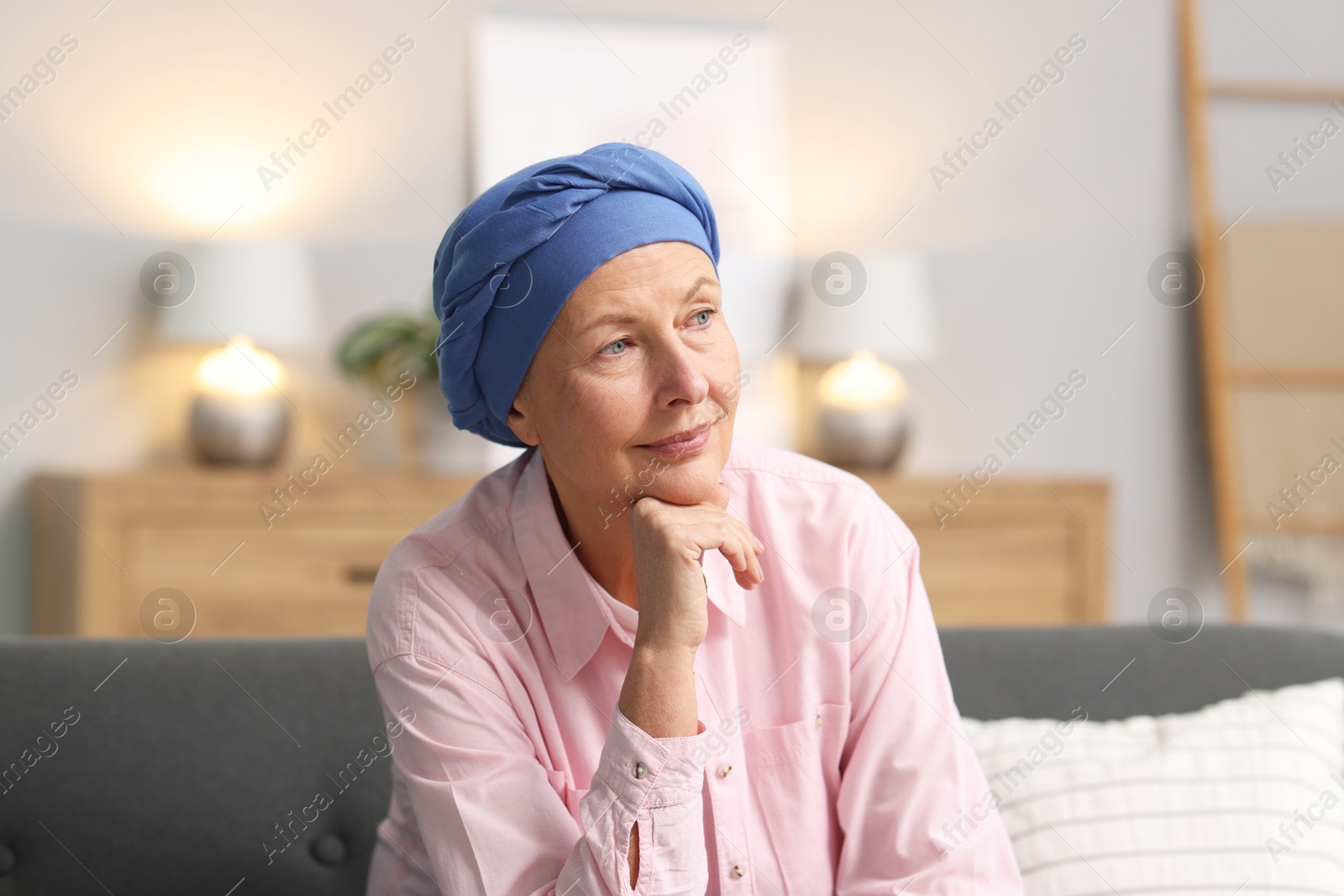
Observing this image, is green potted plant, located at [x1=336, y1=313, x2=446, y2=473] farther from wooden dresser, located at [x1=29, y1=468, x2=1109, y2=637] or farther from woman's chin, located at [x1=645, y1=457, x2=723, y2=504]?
woman's chin, located at [x1=645, y1=457, x2=723, y2=504]

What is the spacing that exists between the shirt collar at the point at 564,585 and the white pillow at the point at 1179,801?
41 cm

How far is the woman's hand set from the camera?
1.18 metres

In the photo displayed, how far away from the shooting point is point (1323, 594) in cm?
378

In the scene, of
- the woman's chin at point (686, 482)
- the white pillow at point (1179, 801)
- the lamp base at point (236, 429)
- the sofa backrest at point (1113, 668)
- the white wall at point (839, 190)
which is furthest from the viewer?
the white wall at point (839, 190)

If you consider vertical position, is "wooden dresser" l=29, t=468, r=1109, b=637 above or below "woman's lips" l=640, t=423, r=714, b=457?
above

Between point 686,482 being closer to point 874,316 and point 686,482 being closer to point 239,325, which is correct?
point 239,325

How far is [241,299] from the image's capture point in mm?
3084

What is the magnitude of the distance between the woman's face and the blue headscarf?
2cm

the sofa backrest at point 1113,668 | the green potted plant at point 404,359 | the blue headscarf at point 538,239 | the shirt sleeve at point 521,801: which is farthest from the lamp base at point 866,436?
the shirt sleeve at point 521,801

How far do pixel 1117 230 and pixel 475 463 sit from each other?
2.31 meters

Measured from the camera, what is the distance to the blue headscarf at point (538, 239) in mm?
1229

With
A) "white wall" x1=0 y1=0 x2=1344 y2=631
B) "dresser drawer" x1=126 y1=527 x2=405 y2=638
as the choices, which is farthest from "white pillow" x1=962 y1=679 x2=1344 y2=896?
"white wall" x1=0 y1=0 x2=1344 y2=631

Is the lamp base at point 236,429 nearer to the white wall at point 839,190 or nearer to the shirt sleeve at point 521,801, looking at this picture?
the white wall at point 839,190

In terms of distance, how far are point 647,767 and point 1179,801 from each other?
0.71m
